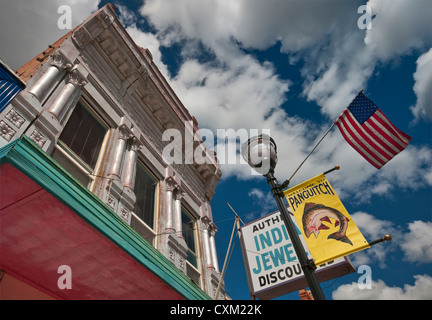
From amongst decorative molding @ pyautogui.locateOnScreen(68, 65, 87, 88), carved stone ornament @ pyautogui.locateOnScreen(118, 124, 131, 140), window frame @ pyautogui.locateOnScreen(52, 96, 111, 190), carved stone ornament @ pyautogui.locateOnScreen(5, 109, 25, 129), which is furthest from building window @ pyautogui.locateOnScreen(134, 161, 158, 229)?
carved stone ornament @ pyautogui.locateOnScreen(5, 109, 25, 129)

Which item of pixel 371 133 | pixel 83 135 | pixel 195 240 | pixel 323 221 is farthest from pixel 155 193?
pixel 371 133

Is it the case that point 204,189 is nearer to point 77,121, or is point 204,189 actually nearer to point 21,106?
point 77,121

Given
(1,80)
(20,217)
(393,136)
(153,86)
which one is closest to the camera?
(20,217)

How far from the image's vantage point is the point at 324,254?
529 cm

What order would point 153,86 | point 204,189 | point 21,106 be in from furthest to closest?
point 204,189 → point 153,86 → point 21,106

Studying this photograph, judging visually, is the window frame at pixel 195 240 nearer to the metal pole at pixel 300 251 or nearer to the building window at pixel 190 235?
the building window at pixel 190 235

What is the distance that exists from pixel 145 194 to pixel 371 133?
6.63 m

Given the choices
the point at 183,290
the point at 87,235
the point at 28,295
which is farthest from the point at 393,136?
the point at 28,295

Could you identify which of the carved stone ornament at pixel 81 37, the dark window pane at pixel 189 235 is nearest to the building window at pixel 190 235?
the dark window pane at pixel 189 235

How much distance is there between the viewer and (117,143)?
29.0 feet

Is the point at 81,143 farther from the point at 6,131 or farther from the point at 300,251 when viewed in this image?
the point at 300,251

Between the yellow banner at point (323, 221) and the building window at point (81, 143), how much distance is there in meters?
4.90

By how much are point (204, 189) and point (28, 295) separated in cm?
913

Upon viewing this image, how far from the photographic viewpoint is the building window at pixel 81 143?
6846 mm
